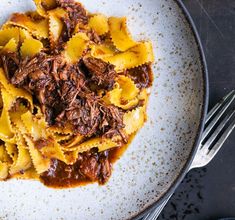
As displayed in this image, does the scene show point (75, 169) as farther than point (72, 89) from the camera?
Yes

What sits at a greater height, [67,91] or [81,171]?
[67,91]

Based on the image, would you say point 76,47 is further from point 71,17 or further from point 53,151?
point 53,151

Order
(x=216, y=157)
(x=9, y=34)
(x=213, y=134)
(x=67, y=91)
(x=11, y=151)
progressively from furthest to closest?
(x=216, y=157), (x=213, y=134), (x=11, y=151), (x=9, y=34), (x=67, y=91)

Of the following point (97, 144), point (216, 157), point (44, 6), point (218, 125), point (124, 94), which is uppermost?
point (44, 6)

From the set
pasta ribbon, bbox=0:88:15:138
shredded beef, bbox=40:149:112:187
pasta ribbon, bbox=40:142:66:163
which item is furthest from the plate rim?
pasta ribbon, bbox=0:88:15:138

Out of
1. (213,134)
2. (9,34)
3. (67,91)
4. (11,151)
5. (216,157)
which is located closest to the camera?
(67,91)

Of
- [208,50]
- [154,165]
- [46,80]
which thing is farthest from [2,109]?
[208,50]

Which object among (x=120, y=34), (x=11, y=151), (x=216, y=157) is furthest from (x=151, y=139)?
(x=11, y=151)
